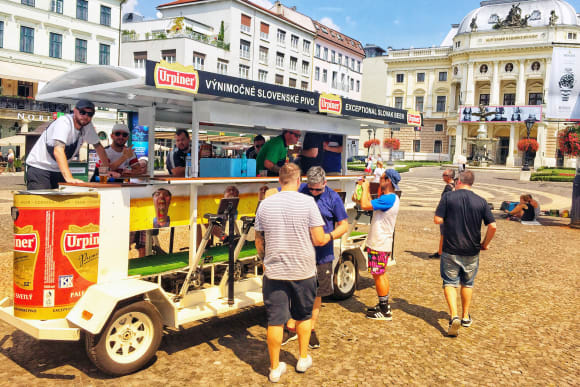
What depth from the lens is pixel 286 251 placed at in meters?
4.59

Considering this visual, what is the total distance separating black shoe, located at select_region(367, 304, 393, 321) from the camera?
663 cm

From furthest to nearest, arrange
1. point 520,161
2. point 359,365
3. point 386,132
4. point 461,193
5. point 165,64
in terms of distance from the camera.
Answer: point 386,132
point 520,161
point 461,193
point 359,365
point 165,64

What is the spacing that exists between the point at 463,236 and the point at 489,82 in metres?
77.2

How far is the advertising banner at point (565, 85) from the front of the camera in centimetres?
1566

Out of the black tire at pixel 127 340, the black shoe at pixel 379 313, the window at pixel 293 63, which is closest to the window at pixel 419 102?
the window at pixel 293 63

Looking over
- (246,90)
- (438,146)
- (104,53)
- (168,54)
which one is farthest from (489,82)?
(246,90)

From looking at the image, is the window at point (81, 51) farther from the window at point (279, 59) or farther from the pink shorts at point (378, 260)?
the pink shorts at point (378, 260)

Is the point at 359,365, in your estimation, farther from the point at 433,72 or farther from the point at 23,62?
the point at 433,72

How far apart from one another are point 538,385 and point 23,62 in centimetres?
4506

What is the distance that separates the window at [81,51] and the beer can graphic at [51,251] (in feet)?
147

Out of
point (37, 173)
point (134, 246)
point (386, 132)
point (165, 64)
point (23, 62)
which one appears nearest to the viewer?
point (165, 64)

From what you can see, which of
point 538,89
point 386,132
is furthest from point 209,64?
point 538,89

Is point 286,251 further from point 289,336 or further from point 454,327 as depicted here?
point 454,327

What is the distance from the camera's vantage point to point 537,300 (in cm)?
788
